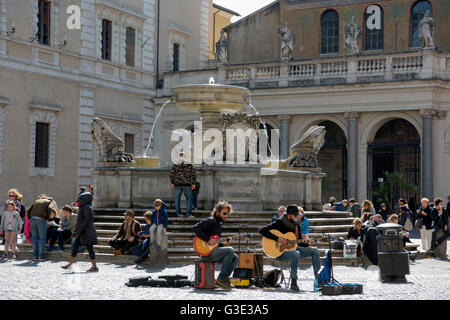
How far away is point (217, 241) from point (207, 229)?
234 mm

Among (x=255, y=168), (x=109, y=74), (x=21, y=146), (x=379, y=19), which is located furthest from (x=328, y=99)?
(x=255, y=168)

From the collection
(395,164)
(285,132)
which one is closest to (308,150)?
(285,132)

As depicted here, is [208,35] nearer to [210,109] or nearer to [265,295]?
[210,109]

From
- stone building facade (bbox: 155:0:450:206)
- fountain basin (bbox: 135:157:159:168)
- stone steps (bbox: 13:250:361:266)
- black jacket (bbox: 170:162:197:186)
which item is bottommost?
stone steps (bbox: 13:250:361:266)

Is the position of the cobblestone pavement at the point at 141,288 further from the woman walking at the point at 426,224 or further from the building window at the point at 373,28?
the building window at the point at 373,28

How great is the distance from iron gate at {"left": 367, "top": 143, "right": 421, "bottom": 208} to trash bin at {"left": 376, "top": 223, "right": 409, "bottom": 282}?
771 inches

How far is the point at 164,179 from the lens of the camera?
19.9 m

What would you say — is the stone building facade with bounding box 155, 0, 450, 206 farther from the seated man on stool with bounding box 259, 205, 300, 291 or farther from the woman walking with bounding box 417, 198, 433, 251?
the seated man on stool with bounding box 259, 205, 300, 291

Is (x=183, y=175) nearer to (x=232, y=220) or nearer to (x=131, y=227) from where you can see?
(x=232, y=220)

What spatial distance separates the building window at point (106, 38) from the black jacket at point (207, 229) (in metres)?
23.2

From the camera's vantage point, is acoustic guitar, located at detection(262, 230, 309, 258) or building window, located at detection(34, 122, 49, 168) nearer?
acoustic guitar, located at detection(262, 230, 309, 258)

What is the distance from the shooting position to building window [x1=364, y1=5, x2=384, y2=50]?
37969mm

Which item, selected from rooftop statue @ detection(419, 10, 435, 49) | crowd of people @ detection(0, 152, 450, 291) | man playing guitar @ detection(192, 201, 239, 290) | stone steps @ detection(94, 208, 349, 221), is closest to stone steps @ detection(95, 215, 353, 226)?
stone steps @ detection(94, 208, 349, 221)

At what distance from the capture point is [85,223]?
1549 centimetres
